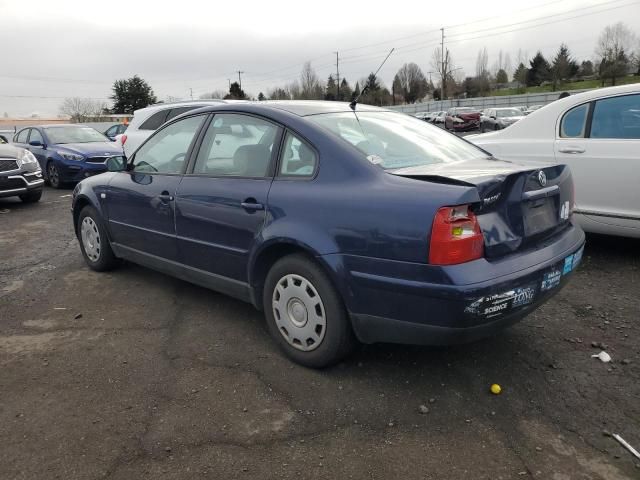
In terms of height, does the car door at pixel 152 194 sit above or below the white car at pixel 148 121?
below

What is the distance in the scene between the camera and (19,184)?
9453 millimetres

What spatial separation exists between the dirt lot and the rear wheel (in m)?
6.32

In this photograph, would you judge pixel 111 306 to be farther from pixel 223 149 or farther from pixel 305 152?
pixel 305 152

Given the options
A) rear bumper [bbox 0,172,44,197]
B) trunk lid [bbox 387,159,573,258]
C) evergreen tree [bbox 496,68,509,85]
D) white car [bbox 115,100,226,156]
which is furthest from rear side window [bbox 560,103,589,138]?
evergreen tree [bbox 496,68,509,85]

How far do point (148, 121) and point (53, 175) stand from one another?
3908 mm

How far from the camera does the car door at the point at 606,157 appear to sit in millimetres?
4711

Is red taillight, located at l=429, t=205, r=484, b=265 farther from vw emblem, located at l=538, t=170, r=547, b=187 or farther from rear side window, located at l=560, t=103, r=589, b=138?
rear side window, located at l=560, t=103, r=589, b=138

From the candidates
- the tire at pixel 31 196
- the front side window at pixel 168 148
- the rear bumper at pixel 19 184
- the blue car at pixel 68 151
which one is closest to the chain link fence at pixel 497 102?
the blue car at pixel 68 151

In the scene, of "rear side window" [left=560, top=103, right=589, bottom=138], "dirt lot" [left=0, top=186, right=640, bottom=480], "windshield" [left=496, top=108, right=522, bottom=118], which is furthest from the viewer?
"windshield" [left=496, top=108, right=522, bottom=118]

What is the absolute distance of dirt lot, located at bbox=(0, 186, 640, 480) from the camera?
240cm

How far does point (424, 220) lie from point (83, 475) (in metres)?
1.94

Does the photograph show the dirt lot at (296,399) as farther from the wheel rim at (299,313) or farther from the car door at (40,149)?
the car door at (40,149)

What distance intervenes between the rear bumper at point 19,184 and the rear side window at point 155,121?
2.16 m

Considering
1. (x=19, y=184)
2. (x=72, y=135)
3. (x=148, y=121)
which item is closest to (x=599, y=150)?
(x=148, y=121)
